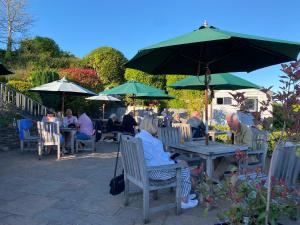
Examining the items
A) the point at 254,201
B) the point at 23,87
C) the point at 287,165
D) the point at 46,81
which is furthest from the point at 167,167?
the point at 23,87

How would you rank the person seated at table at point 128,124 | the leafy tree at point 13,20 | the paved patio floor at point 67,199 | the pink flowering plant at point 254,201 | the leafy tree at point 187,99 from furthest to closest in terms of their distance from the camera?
the leafy tree at point 13,20 < the leafy tree at point 187,99 < the person seated at table at point 128,124 < the paved patio floor at point 67,199 < the pink flowering plant at point 254,201

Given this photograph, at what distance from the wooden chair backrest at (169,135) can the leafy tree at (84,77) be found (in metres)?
13.7

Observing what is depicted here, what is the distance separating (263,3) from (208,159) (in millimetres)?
9994

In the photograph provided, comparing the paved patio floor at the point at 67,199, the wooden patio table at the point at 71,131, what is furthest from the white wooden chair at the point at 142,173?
the wooden patio table at the point at 71,131

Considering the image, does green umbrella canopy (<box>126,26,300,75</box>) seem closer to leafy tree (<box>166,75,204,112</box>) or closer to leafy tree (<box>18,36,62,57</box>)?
leafy tree (<box>166,75,204,112</box>)

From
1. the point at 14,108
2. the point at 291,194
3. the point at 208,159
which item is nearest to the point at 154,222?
the point at 208,159

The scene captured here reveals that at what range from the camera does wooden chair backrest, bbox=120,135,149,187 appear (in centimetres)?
368

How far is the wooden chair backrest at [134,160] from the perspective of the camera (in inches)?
145

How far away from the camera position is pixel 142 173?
372cm

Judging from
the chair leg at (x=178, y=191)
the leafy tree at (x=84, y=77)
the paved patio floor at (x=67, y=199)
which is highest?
the leafy tree at (x=84, y=77)

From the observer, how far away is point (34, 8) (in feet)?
86.3

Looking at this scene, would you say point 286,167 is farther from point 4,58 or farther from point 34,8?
point 34,8

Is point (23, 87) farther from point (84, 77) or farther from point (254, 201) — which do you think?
point (254, 201)

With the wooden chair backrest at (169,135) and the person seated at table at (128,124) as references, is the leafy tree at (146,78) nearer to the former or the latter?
the person seated at table at (128,124)
